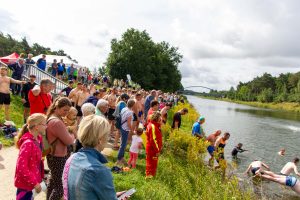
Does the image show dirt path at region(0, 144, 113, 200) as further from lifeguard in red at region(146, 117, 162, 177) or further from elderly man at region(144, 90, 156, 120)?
elderly man at region(144, 90, 156, 120)

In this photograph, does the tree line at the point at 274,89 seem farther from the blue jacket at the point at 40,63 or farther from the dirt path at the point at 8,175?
the dirt path at the point at 8,175

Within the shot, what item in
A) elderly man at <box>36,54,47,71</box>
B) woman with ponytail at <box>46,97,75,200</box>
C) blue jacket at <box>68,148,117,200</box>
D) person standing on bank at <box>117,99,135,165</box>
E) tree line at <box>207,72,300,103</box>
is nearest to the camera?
blue jacket at <box>68,148,117,200</box>

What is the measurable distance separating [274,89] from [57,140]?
6713 inches

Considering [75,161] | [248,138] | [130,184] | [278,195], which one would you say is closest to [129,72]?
[248,138]

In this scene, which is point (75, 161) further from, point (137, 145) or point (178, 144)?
point (178, 144)

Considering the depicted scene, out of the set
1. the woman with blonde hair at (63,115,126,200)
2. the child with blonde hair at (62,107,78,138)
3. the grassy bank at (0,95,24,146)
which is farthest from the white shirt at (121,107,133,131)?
the woman with blonde hair at (63,115,126,200)

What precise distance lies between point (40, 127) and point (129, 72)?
4824cm

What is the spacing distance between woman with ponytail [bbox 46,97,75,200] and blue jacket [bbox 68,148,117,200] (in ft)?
7.42

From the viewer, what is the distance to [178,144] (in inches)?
488

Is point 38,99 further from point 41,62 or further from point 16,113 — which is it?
point 41,62

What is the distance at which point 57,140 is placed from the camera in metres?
4.86

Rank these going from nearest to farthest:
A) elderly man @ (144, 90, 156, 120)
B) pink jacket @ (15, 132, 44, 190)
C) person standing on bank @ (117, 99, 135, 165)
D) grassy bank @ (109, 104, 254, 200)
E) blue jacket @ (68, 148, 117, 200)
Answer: blue jacket @ (68, 148, 117, 200)
pink jacket @ (15, 132, 44, 190)
grassy bank @ (109, 104, 254, 200)
person standing on bank @ (117, 99, 135, 165)
elderly man @ (144, 90, 156, 120)

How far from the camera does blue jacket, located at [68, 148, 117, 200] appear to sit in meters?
2.45

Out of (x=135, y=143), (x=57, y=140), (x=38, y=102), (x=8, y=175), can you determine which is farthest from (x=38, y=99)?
(x=57, y=140)
